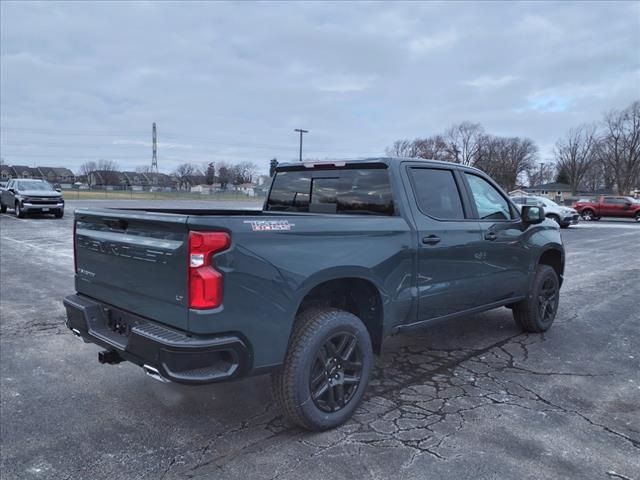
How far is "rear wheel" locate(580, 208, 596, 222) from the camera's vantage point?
33281mm

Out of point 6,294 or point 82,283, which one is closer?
point 82,283

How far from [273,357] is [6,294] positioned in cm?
606

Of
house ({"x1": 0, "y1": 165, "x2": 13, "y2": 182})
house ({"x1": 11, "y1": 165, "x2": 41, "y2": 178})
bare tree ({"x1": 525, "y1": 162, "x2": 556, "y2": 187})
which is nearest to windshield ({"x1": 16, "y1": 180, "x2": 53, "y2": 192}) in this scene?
bare tree ({"x1": 525, "y1": 162, "x2": 556, "y2": 187})

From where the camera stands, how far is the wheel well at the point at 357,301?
3.54 m

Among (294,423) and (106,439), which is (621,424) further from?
(106,439)

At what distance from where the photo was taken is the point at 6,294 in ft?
23.9

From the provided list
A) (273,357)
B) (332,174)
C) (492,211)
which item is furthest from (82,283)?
(492,211)

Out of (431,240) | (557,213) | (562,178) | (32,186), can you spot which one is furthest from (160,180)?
(431,240)

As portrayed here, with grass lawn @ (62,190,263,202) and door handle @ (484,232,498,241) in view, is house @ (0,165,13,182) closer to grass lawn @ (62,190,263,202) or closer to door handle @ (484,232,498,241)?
grass lawn @ (62,190,263,202)

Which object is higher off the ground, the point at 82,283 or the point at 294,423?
the point at 82,283

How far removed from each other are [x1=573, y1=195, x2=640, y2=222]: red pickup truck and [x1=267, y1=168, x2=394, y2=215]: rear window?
33.6 metres

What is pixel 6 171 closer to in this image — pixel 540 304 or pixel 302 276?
pixel 540 304

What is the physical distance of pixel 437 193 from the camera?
14.4ft

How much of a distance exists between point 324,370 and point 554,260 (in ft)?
12.7
